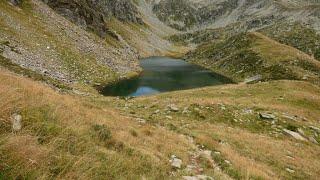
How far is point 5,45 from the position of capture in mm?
56375

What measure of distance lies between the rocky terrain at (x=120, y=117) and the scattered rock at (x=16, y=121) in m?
0.03

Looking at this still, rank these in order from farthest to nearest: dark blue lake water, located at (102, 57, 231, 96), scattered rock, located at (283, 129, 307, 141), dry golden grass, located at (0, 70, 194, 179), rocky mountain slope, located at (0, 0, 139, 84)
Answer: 1. dark blue lake water, located at (102, 57, 231, 96)
2. rocky mountain slope, located at (0, 0, 139, 84)
3. scattered rock, located at (283, 129, 307, 141)
4. dry golden grass, located at (0, 70, 194, 179)

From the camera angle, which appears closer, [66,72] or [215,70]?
[66,72]

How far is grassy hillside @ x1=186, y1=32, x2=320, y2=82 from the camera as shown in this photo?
292 feet

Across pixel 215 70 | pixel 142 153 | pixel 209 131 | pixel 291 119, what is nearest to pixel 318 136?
pixel 291 119

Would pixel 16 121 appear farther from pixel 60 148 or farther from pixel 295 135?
pixel 295 135

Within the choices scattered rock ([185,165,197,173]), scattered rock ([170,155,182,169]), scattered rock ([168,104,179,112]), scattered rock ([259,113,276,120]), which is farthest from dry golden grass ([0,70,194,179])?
scattered rock ([259,113,276,120])

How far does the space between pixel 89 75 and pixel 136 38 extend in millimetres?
108190

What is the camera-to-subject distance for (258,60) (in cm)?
10306

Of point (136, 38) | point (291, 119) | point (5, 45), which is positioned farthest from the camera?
point (136, 38)

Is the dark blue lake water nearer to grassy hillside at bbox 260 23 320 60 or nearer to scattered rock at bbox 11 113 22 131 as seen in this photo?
grassy hillside at bbox 260 23 320 60

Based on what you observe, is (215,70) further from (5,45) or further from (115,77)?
(5,45)

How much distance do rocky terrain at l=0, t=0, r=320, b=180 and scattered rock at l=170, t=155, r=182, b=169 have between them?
2.2 inches

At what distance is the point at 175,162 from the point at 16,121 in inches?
237
